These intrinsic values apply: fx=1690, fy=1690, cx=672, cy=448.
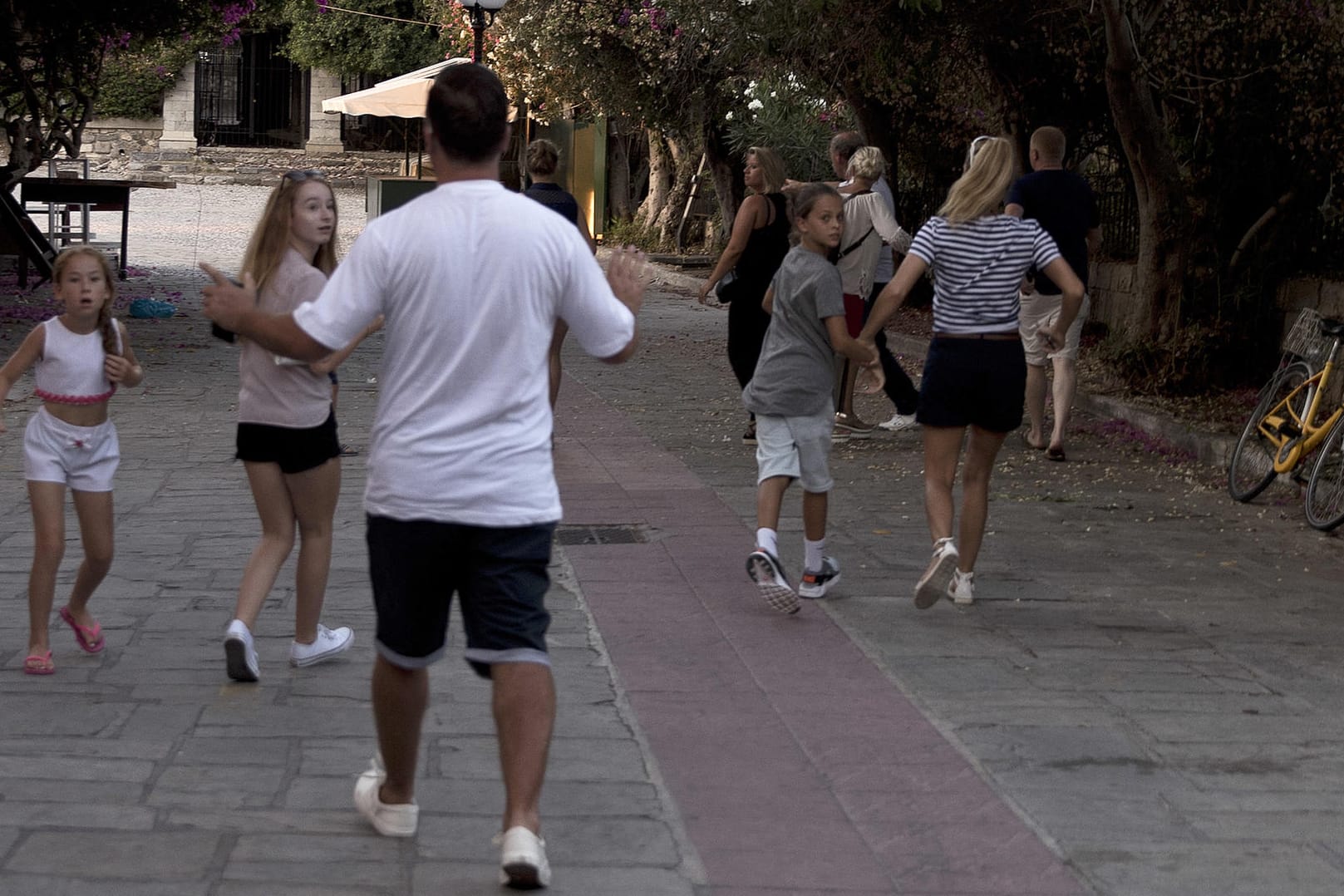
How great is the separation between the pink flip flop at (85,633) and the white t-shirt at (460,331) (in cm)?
221

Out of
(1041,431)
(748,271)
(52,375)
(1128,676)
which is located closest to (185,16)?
(748,271)

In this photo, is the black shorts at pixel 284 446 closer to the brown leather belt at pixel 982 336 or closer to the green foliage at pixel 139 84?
the brown leather belt at pixel 982 336

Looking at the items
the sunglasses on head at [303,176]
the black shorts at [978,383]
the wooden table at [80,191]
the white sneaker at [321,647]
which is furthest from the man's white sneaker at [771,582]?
the wooden table at [80,191]

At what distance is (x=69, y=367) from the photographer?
5062mm

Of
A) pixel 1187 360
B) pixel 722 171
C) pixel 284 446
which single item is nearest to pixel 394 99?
pixel 722 171

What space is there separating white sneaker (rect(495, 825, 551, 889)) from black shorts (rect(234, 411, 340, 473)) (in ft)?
5.83

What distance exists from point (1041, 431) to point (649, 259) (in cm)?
1471

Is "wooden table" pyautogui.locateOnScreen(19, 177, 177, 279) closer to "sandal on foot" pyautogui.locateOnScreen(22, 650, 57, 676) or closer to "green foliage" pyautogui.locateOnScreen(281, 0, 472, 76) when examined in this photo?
"sandal on foot" pyautogui.locateOnScreen(22, 650, 57, 676)

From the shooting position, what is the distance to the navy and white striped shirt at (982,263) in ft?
20.4

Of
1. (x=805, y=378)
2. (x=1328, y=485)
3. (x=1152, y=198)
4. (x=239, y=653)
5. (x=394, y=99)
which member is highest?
(x=394, y=99)

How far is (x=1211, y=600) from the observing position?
21.6ft

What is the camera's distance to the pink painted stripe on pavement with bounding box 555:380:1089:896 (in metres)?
3.86

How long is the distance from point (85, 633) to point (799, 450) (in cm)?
258

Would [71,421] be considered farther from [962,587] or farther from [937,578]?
[962,587]
